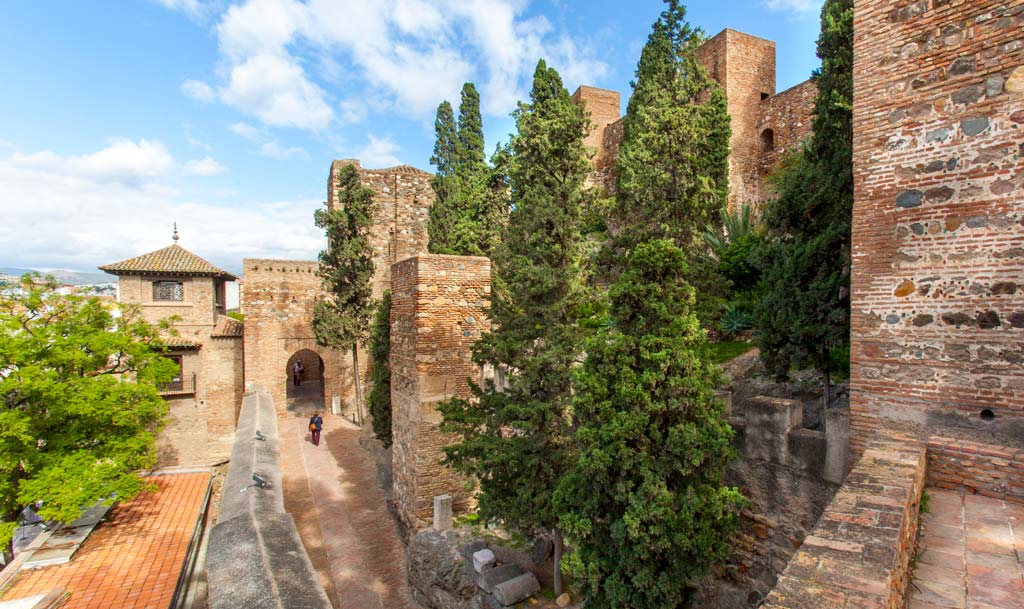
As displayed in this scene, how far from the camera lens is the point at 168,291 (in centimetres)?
1953

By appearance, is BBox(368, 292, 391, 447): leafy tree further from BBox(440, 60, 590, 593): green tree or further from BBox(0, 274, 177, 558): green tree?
BBox(0, 274, 177, 558): green tree

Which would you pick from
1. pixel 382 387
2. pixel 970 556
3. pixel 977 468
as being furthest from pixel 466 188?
pixel 970 556

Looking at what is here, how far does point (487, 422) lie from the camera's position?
25.0ft

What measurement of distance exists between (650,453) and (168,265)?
21.1 meters

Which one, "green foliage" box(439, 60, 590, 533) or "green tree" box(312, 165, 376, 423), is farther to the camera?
"green tree" box(312, 165, 376, 423)

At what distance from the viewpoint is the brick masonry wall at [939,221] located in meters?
4.36

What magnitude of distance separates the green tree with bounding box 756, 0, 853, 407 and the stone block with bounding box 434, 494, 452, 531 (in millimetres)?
5936

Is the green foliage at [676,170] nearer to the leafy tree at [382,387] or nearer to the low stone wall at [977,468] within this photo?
the leafy tree at [382,387]

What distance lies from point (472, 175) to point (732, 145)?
10.4 meters

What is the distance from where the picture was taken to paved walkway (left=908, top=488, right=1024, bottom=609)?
2.71 m

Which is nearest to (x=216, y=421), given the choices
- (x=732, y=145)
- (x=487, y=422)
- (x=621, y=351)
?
(x=487, y=422)

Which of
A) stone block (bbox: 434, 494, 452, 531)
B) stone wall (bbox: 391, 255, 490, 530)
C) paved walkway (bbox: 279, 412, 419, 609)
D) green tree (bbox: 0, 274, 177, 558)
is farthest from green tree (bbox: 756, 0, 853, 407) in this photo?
green tree (bbox: 0, 274, 177, 558)

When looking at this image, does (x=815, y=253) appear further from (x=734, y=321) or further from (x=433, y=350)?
(x=433, y=350)

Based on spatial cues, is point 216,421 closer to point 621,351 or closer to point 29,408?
point 29,408
